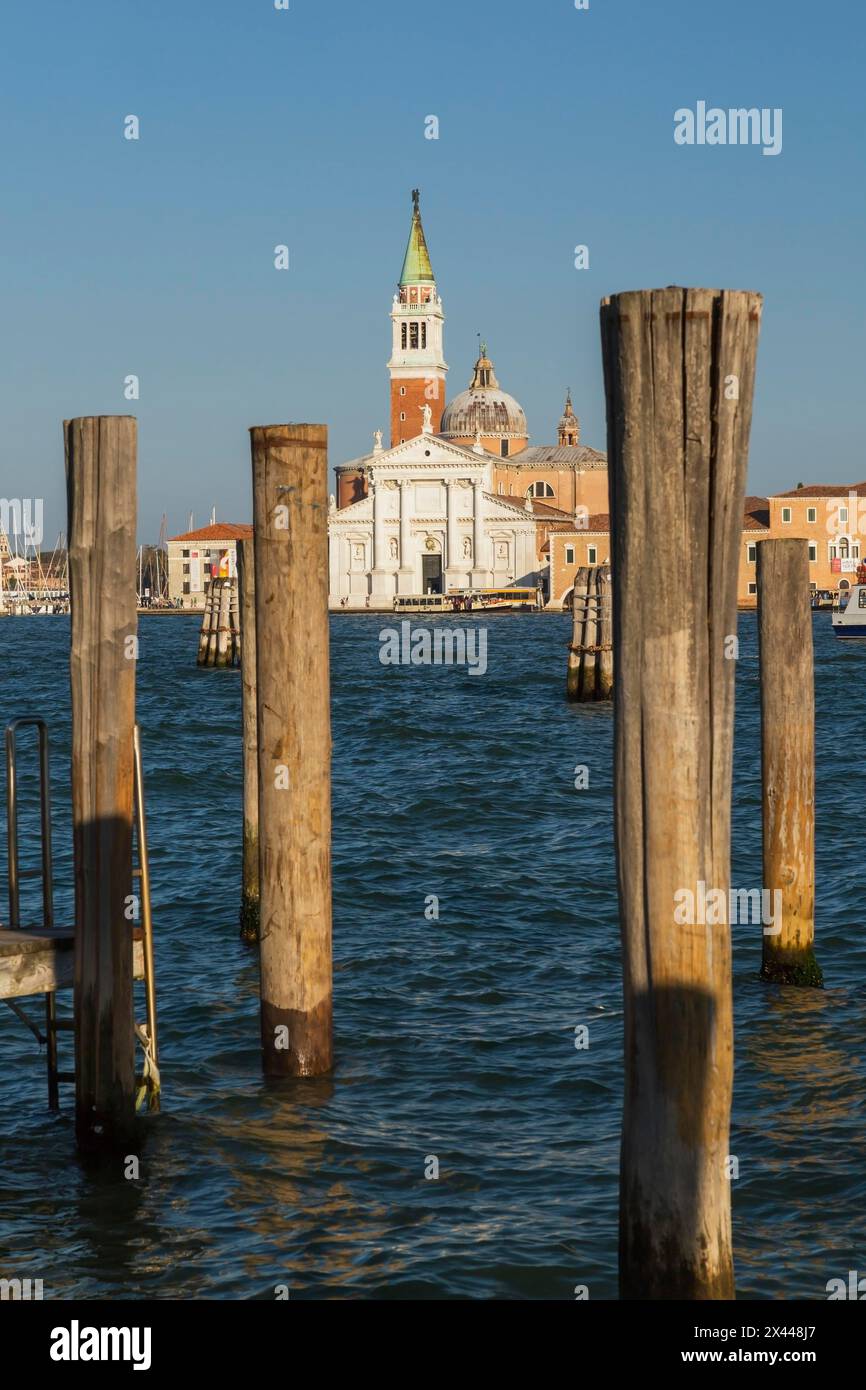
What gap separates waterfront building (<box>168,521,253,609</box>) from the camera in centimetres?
11250

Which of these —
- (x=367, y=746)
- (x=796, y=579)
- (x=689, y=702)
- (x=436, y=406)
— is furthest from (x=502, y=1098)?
(x=436, y=406)

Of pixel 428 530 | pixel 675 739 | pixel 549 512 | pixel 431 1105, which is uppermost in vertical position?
pixel 549 512

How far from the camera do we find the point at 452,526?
9456cm

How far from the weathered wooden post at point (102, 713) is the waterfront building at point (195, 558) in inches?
4158

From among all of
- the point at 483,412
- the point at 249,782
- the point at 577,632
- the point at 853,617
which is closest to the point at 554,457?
the point at 483,412

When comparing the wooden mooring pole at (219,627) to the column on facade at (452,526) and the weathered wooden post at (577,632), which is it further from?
the column on facade at (452,526)

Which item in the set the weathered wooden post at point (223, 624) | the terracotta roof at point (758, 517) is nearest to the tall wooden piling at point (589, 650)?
the weathered wooden post at point (223, 624)

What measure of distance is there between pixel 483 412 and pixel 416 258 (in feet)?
36.6

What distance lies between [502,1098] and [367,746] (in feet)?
56.3

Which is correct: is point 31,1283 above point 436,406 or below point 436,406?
below

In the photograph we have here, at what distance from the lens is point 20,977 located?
20.2ft

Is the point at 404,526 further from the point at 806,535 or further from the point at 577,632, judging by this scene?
the point at 577,632

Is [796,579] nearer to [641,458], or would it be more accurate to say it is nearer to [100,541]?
[100,541]

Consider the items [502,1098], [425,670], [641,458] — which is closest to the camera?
[641,458]
